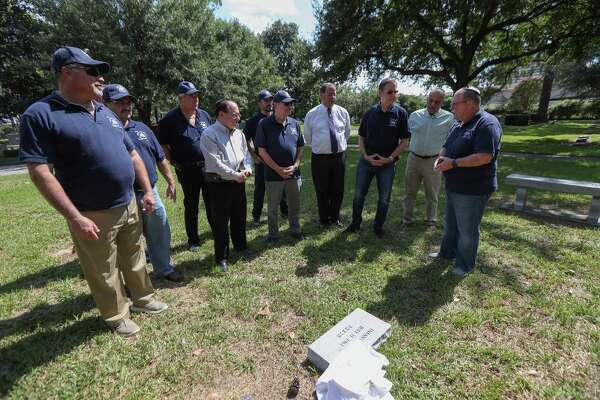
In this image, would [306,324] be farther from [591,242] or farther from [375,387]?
[591,242]

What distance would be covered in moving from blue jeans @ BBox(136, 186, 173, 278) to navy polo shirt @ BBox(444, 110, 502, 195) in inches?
128

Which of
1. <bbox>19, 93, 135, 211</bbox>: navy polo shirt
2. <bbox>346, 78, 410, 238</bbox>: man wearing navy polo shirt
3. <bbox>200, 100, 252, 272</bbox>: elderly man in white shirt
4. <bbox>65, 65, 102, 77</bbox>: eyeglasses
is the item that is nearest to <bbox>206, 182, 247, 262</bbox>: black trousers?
<bbox>200, 100, 252, 272</bbox>: elderly man in white shirt

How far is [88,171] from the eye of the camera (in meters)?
2.38

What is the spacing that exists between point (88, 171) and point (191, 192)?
198cm

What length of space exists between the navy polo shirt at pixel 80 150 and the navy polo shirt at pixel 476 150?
3238 millimetres

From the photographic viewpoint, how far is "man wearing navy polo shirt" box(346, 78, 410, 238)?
442 centimetres

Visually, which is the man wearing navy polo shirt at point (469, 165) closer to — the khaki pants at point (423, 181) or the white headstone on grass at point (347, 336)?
the khaki pants at point (423, 181)

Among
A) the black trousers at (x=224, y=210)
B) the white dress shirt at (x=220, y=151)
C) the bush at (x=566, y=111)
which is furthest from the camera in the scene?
the bush at (x=566, y=111)

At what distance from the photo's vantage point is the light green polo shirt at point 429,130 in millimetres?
4711

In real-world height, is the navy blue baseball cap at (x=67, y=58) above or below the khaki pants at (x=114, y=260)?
above

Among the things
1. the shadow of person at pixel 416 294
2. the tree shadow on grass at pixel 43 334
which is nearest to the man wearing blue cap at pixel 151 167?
the tree shadow on grass at pixel 43 334

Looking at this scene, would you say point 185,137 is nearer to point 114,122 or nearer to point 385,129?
point 114,122

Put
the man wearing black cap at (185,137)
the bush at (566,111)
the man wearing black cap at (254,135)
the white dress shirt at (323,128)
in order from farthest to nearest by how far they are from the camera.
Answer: the bush at (566,111)
the man wearing black cap at (254,135)
the white dress shirt at (323,128)
the man wearing black cap at (185,137)

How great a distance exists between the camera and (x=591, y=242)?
4.43 metres
